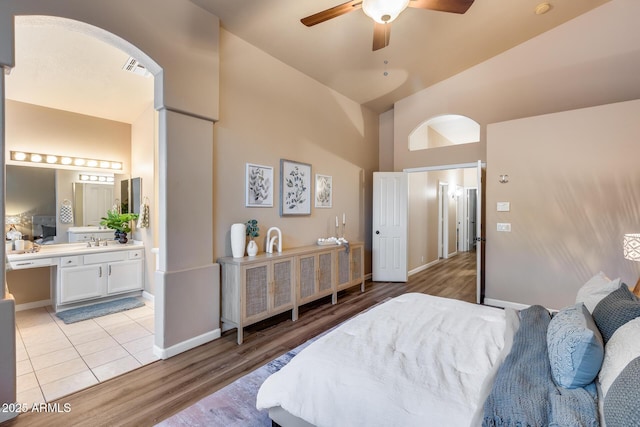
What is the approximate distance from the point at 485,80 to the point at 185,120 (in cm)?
446

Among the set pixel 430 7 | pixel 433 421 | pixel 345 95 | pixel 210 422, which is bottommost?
pixel 210 422

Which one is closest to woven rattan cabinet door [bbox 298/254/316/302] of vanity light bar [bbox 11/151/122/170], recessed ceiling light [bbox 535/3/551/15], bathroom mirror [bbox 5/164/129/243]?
bathroom mirror [bbox 5/164/129/243]

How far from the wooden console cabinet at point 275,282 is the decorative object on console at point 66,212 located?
2.92 m

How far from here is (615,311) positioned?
1.37m

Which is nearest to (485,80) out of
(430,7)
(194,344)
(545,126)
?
(545,126)

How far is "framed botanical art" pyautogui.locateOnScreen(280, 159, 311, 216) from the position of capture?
3.84 metres

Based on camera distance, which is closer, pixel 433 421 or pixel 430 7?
pixel 433 421

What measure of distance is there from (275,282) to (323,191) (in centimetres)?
185

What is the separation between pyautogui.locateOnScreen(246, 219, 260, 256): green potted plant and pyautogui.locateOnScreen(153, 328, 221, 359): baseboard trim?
888 mm

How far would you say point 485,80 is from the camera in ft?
14.7

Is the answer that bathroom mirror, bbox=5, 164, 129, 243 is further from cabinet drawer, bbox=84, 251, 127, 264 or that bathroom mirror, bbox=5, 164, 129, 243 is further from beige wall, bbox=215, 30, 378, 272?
beige wall, bbox=215, 30, 378, 272

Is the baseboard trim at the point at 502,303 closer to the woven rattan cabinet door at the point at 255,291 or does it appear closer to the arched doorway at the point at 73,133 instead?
the woven rattan cabinet door at the point at 255,291

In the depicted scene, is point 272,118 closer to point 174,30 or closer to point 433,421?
point 174,30

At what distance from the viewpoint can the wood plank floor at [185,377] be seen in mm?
1868
